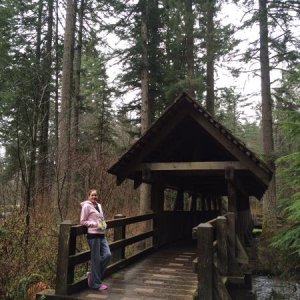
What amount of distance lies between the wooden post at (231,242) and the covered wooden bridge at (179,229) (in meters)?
0.02

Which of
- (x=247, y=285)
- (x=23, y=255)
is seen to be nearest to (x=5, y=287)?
(x=23, y=255)

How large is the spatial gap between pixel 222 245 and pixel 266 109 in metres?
12.3

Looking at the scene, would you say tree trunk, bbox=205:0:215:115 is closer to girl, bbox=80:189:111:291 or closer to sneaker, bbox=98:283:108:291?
girl, bbox=80:189:111:291

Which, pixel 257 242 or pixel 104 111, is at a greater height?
pixel 104 111

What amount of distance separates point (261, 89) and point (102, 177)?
948 centimetres

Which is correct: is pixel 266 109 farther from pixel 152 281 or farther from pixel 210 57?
pixel 152 281

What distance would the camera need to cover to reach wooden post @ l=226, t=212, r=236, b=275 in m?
8.25

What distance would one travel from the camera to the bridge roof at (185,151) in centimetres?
910

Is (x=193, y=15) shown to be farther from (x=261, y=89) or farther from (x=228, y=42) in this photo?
(x=261, y=89)

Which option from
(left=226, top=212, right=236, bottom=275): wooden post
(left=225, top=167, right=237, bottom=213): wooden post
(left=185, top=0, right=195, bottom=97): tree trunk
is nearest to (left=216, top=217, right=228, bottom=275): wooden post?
(left=226, top=212, right=236, bottom=275): wooden post

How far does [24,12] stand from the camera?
21250mm

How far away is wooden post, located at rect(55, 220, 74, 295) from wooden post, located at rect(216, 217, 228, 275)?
3.03 m

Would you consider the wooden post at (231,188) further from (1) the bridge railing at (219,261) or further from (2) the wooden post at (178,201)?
(2) the wooden post at (178,201)

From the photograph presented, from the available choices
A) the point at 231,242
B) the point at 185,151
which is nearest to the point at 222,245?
the point at 231,242
